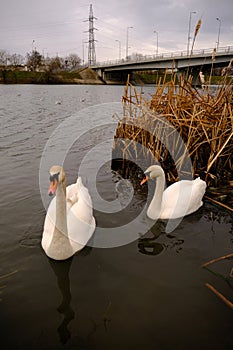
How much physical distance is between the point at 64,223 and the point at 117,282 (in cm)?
106

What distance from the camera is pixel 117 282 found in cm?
347

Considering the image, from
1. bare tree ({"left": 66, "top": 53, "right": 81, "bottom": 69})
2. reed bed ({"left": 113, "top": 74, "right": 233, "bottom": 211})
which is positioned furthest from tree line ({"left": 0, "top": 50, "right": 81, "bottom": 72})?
reed bed ({"left": 113, "top": 74, "right": 233, "bottom": 211})

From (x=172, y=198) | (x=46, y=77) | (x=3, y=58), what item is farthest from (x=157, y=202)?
(x=3, y=58)

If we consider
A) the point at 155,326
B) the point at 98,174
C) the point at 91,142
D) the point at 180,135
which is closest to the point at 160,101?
the point at 180,135

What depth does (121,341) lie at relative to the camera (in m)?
2.71

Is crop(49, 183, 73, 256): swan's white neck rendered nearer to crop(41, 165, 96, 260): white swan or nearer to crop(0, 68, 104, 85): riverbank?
crop(41, 165, 96, 260): white swan

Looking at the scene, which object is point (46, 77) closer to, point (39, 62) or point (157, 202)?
point (39, 62)

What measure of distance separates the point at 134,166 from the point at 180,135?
1888 mm

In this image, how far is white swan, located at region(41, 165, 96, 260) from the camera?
3.53 m

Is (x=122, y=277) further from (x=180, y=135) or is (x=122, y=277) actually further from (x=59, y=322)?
(x=180, y=135)

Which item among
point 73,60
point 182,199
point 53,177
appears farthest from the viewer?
point 73,60

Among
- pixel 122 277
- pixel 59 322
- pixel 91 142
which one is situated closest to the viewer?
pixel 59 322

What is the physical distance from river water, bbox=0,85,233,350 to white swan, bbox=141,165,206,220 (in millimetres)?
199

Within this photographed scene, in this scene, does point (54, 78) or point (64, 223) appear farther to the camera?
point (54, 78)
